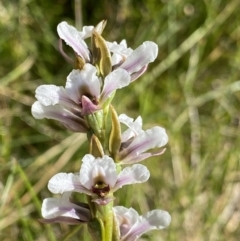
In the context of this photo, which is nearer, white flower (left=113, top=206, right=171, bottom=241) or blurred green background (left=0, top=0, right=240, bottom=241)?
white flower (left=113, top=206, right=171, bottom=241)

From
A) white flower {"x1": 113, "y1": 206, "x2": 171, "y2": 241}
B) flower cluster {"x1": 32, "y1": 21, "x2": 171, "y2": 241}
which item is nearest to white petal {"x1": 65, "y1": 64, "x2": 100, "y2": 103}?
flower cluster {"x1": 32, "y1": 21, "x2": 171, "y2": 241}

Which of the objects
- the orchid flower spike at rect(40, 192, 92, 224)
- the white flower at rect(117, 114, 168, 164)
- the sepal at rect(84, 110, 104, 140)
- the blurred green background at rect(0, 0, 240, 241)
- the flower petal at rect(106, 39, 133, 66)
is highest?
the blurred green background at rect(0, 0, 240, 241)

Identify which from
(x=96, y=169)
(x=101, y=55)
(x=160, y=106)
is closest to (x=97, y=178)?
(x=96, y=169)

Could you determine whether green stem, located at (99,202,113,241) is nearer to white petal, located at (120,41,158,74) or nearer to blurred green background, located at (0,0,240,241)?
white petal, located at (120,41,158,74)

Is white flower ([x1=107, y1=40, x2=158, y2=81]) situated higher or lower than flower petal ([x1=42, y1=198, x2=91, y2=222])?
higher

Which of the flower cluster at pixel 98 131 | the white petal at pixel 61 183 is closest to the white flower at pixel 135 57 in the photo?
the flower cluster at pixel 98 131

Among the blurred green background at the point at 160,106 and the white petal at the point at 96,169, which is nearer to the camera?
the white petal at the point at 96,169

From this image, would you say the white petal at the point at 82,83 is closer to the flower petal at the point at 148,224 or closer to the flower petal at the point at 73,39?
the flower petal at the point at 73,39
